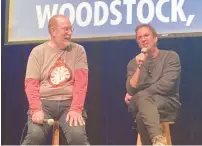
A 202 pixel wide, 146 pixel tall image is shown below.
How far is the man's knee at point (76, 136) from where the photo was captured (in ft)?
8.91

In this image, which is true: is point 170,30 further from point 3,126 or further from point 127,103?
point 3,126

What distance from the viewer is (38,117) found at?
2.79 meters

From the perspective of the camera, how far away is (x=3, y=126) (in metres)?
3.45

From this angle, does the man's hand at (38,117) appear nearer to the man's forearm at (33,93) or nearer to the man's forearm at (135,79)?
the man's forearm at (33,93)

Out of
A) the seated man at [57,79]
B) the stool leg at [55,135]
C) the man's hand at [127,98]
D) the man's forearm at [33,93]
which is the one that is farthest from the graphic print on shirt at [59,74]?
the man's hand at [127,98]

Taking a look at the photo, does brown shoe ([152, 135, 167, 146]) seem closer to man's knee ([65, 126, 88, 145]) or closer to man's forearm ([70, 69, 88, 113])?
man's knee ([65, 126, 88, 145])

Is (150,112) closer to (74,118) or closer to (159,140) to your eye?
(159,140)

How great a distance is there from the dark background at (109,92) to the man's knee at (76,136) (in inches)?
17.0

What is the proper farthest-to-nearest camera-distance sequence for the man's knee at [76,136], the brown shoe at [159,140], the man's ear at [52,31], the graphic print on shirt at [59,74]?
1. the man's ear at [52,31]
2. the graphic print on shirt at [59,74]
3. the man's knee at [76,136]
4. the brown shoe at [159,140]

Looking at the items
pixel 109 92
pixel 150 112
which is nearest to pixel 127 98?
pixel 109 92

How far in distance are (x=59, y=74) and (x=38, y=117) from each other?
15.0 inches

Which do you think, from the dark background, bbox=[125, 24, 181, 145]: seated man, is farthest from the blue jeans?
bbox=[125, 24, 181, 145]: seated man

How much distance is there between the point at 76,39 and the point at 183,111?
98 centimetres

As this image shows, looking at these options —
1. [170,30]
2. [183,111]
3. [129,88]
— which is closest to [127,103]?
[129,88]
